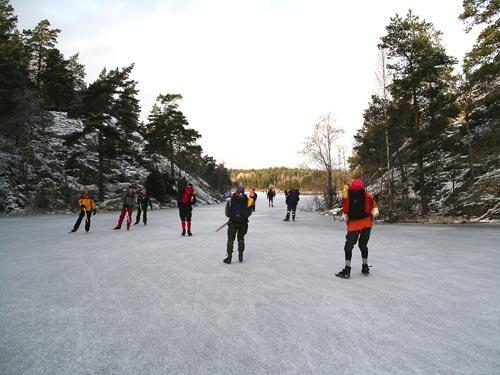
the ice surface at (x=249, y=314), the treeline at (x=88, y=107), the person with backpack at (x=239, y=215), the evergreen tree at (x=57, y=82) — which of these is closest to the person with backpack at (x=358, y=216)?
the ice surface at (x=249, y=314)

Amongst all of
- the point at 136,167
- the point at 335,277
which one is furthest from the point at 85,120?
the point at 335,277

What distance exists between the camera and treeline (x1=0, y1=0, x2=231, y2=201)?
108 ft

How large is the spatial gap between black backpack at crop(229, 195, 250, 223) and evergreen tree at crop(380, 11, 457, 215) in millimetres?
17410

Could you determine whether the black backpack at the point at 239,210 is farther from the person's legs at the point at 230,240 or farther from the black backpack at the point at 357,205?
the black backpack at the point at 357,205

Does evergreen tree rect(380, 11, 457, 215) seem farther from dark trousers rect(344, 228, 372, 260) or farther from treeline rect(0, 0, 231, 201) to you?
treeline rect(0, 0, 231, 201)

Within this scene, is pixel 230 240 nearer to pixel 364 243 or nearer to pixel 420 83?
pixel 364 243

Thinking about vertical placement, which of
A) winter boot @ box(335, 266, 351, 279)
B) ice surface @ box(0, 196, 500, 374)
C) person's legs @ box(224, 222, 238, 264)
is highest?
person's legs @ box(224, 222, 238, 264)

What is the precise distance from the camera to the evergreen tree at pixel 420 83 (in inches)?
866

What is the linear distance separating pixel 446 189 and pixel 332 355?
29362mm

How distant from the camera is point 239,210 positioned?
8.62 m

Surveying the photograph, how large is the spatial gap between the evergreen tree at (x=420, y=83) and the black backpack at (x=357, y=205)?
17.5 meters

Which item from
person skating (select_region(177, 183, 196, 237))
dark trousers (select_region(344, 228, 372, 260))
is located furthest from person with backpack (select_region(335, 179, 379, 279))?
person skating (select_region(177, 183, 196, 237))

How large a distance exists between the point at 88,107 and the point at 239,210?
1159 inches

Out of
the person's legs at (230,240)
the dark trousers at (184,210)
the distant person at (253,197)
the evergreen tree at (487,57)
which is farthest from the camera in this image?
the evergreen tree at (487,57)
